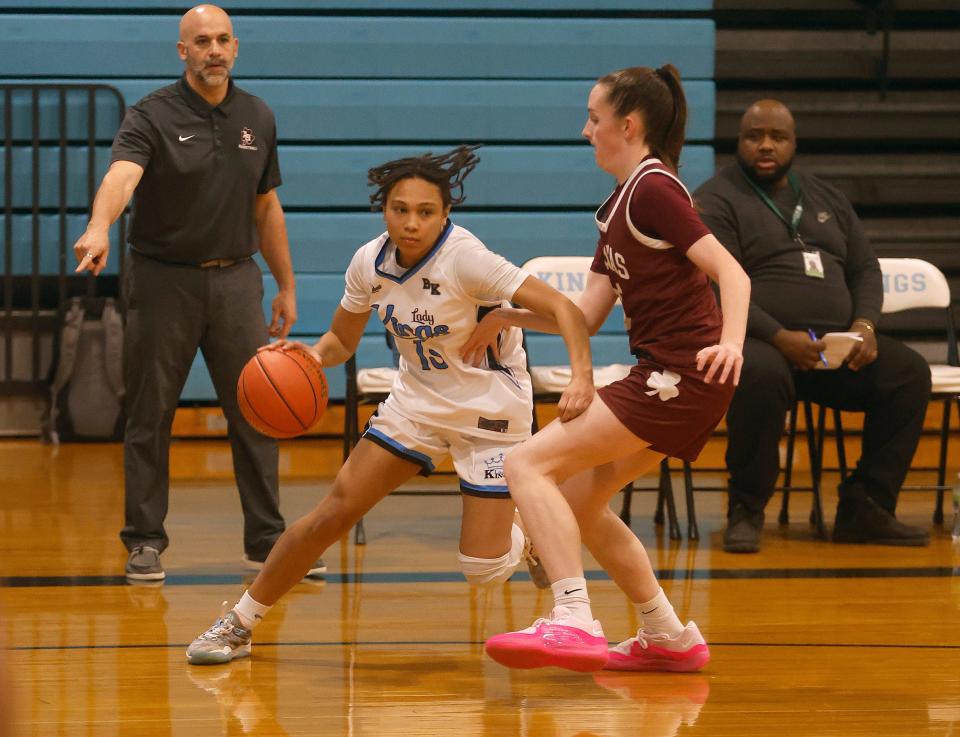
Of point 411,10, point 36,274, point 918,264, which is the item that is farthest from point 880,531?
point 36,274

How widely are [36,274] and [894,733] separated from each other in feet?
17.8

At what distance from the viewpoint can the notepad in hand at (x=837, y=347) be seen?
4.88 metres

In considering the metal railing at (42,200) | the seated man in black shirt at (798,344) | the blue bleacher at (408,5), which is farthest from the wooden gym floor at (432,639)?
the blue bleacher at (408,5)

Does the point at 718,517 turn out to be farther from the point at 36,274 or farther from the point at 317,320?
the point at 36,274

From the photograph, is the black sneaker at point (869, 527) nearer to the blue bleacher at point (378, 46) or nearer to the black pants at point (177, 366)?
the black pants at point (177, 366)

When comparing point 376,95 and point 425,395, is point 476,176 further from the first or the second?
point 425,395

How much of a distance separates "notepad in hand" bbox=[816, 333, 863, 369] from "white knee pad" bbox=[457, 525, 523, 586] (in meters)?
1.94

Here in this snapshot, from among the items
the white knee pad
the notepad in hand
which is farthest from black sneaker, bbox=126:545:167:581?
the notepad in hand

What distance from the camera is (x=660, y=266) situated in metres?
2.96

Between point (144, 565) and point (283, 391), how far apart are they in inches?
45.5

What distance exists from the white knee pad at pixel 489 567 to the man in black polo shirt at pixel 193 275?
1.13 metres

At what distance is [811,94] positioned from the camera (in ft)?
24.0

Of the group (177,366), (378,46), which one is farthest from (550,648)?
(378,46)

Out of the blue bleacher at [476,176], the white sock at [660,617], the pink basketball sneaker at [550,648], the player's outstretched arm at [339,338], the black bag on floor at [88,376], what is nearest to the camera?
the pink basketball sneaker at [550,648]
